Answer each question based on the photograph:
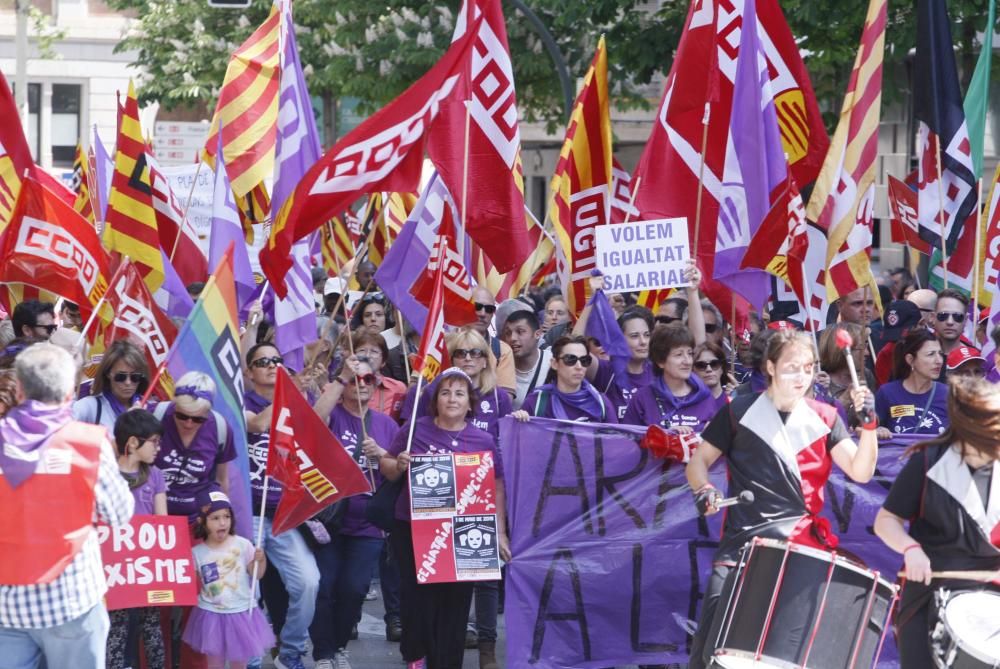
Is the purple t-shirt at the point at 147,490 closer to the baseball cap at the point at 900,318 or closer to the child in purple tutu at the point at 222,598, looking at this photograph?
the child in purple tutu at the point at 222,598

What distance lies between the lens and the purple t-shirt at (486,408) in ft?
28.5

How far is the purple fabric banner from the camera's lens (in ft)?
27.2

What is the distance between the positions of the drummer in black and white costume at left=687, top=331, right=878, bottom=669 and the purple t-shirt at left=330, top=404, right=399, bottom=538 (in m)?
2.21

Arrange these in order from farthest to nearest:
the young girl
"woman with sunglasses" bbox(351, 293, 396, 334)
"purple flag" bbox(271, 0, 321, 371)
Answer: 1. "woman with sunglasses" bbox(351, 293, 396, 334)
2. "purple flag" bbox(271, 0, 321, 371)
3. the young girl

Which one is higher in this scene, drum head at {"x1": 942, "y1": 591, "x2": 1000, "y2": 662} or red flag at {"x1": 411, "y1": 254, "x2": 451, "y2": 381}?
red flag at {"x1": 411, "y1": 254, "x2": 451, "y2": 381}

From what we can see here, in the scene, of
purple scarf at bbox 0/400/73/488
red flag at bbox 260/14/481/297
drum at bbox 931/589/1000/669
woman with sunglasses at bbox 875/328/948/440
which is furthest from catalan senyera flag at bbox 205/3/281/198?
drum at bbox 931/589/1000/669

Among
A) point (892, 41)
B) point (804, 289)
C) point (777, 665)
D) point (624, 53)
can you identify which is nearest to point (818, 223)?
point (804, 289)

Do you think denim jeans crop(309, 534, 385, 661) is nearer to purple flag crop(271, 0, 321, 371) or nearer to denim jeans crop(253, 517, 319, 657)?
denim jeans crop(253, 517, 319, 657)

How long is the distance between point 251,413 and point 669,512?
2.11 meters

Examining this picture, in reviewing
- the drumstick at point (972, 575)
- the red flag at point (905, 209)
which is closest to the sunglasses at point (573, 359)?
the drumstick at point (972, 575)

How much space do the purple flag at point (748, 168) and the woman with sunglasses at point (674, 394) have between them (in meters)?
1.85

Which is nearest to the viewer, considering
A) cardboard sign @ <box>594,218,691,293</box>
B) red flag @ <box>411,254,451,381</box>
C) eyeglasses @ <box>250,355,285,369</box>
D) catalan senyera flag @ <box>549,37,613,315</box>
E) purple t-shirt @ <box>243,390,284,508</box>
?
purple t-shirt @ <box>243,390,284,508</box>

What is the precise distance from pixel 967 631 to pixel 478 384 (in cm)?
376

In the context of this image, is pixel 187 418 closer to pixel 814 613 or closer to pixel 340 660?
pixel 340 660
